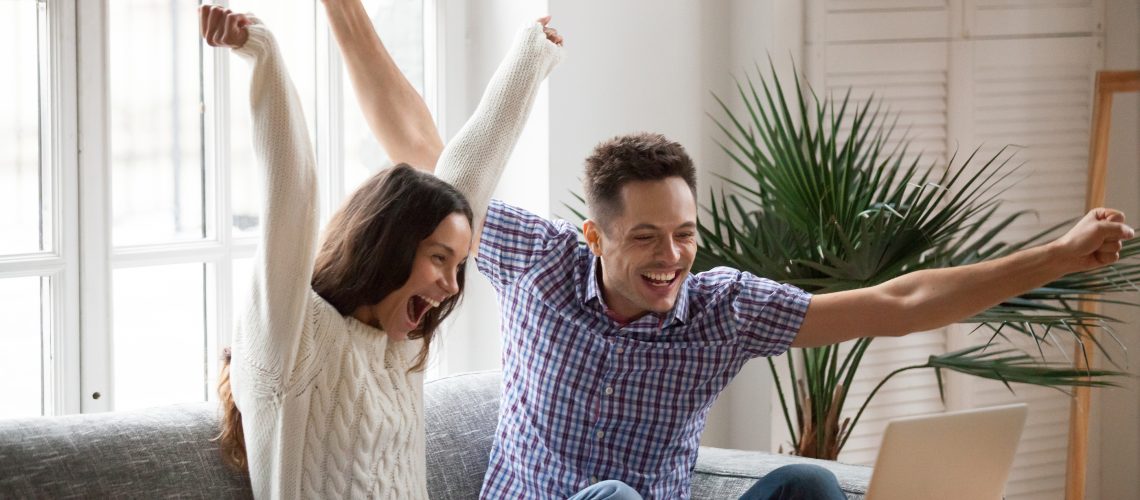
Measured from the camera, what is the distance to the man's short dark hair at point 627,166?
7.18ft

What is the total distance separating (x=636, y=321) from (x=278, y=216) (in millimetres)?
790

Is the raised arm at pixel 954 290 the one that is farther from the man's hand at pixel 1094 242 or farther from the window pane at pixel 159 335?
the window pane at pixel 159 335

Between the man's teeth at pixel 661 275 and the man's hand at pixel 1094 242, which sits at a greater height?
the man's hand at pixel 1094 242

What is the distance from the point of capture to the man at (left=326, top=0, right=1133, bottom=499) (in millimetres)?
2164

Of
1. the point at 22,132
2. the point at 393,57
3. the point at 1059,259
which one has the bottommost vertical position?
the point at 1059,259

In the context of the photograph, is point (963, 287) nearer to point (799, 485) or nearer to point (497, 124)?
point (799, 485)

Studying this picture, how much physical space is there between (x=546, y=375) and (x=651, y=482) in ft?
0.90

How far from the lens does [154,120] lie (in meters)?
2.52

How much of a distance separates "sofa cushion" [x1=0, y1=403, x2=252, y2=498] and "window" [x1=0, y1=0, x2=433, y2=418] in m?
0.46

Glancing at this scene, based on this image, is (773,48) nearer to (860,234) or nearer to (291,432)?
(860,234)

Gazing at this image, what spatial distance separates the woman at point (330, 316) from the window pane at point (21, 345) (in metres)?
0.61

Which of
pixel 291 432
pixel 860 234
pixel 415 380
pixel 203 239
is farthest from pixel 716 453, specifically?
pixel 203 239

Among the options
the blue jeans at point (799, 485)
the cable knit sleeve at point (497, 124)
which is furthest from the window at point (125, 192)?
the blue jeans at point (799, 485)

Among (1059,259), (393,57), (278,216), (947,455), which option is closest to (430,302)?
(278,216)
